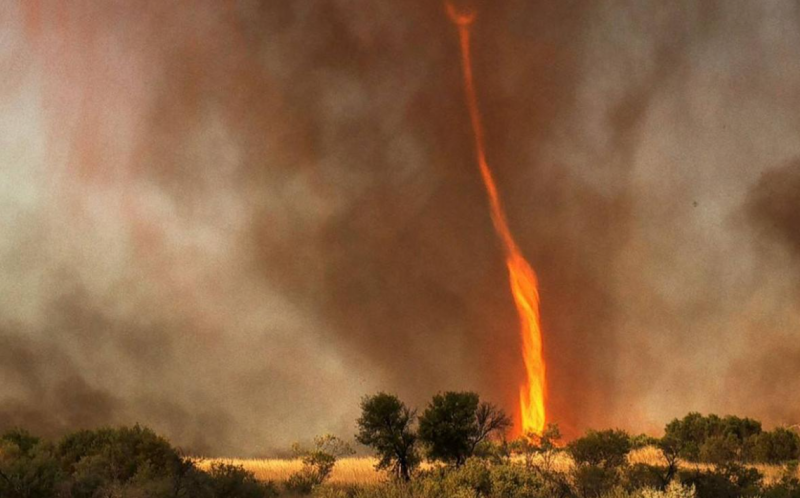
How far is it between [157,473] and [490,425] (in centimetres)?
1709

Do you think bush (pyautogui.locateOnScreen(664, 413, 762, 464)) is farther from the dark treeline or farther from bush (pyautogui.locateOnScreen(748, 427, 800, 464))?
the dark treeline

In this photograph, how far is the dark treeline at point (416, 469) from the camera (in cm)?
2019

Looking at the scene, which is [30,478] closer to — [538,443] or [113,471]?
[113,471]

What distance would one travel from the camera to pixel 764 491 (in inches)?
903

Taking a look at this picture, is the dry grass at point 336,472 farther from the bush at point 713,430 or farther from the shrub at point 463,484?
the bush at point 713,430

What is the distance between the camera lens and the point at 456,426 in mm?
32062

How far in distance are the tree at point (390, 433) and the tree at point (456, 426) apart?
101cm

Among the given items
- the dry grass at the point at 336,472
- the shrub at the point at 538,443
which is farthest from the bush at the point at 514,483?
the shrub at the point at 538,443

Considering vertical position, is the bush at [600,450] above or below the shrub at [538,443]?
below

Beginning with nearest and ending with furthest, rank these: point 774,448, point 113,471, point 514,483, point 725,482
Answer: point 725,482 → point 514,483 → point 113,471 → point 774,448

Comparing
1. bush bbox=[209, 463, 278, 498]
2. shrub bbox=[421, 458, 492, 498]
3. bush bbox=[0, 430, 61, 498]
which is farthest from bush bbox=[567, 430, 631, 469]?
bush bbox=[0, 430, 61, 498]

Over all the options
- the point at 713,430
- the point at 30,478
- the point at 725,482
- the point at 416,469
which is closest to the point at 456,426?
the point at 416,469

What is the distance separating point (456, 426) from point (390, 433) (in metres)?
3.77

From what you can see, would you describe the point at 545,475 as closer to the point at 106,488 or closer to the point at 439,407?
the point at 439,407
